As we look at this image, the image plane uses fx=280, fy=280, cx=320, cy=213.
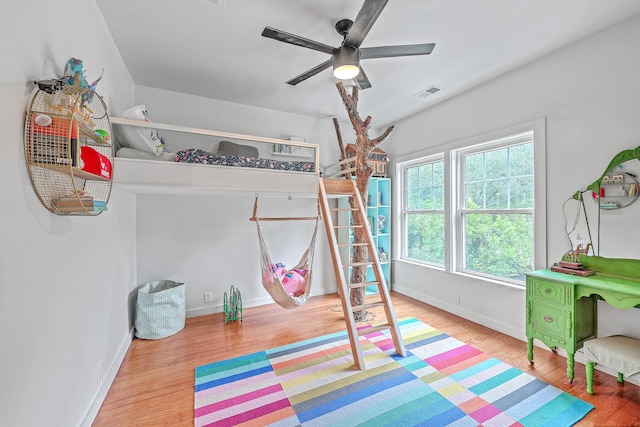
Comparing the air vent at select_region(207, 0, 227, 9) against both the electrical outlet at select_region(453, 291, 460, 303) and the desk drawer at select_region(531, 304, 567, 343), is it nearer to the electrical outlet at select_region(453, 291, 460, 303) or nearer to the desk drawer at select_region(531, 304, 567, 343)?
the desk drawer at select_region(531, 304, 567, 343)

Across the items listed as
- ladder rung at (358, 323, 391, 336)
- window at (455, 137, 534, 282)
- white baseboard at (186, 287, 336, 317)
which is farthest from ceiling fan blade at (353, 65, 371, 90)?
white baseboard at (186, 287, 336, 317)

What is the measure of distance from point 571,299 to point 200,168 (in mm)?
2919

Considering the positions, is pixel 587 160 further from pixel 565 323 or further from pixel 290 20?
pixel 290 20

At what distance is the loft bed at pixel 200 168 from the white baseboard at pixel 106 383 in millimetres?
1368

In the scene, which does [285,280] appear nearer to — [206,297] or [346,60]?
[206,297]

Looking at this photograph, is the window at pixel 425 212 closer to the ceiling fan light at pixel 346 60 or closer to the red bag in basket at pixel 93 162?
the ceiling fan light at pixel 346 60

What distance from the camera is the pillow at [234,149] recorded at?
2559 mm

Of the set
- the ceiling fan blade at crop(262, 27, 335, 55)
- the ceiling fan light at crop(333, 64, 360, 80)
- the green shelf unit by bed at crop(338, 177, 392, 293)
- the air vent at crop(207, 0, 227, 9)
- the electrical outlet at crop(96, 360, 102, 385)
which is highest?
the air vent at crop(207, 0, 227, 9)

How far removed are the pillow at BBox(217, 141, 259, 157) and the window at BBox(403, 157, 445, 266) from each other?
7.94 ft

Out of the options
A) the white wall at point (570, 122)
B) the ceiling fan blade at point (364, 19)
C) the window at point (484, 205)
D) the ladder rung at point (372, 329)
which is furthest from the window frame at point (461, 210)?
the ceiling fan blade at point (364, 19)

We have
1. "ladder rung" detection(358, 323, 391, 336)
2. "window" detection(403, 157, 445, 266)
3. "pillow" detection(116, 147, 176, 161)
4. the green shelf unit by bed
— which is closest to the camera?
"pillow" detection(116, 147, 176, 161)

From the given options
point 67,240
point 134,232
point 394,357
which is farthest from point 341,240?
point 67,240

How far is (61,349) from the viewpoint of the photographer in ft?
4.44

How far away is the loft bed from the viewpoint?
2020 mm
